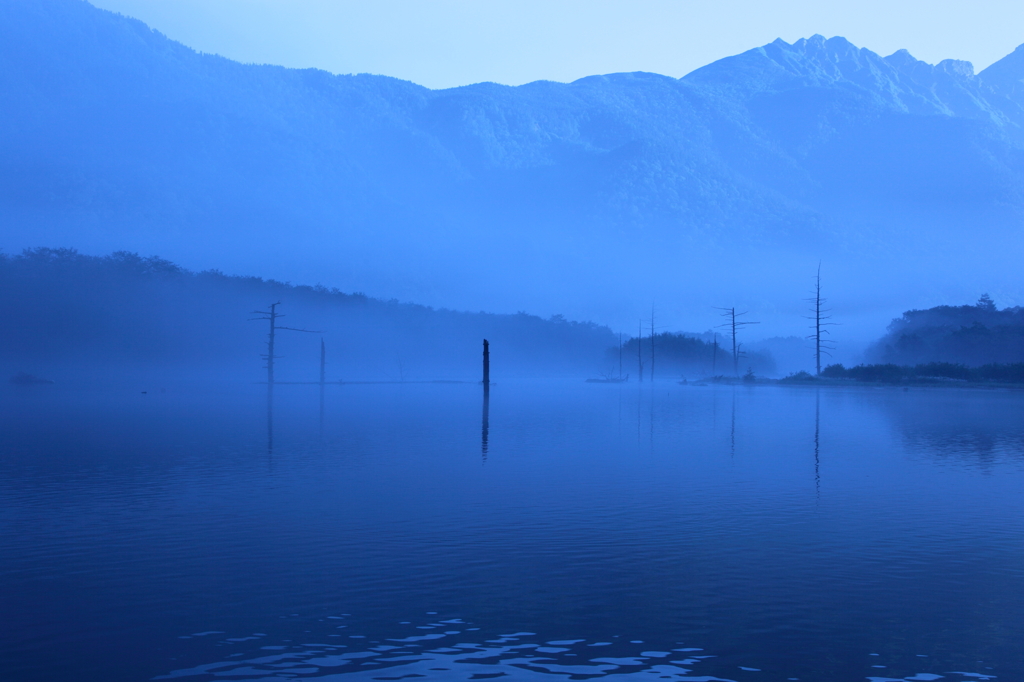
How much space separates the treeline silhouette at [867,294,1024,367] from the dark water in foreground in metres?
89.0

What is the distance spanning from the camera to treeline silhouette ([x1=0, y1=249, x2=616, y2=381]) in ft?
409

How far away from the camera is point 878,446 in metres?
31.5

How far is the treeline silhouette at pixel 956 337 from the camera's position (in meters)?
106

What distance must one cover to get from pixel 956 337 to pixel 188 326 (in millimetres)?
112767

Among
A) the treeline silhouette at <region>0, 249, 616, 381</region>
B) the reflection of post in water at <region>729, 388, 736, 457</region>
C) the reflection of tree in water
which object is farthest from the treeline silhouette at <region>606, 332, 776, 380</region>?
the reflection of post in water at <region>729, 388, 736, 457</region>

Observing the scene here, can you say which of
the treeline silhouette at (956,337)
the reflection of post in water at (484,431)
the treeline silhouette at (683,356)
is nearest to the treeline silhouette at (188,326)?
the treeline silhouette at (683,356)

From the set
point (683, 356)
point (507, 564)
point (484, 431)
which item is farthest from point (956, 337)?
Result: point (507, 564)

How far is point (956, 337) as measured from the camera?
11256 centimetres

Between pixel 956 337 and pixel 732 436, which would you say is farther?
pixel 956 337

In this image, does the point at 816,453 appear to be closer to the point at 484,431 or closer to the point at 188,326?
the point at 484,431

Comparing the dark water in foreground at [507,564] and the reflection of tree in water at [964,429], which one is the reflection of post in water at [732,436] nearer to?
the dark water in foreground at [507,564]

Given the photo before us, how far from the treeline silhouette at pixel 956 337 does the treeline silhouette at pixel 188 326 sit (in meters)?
69.3

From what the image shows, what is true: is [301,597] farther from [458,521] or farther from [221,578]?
[458,521]

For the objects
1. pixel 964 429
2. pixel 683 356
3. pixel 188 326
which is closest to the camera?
pixel 964 429
